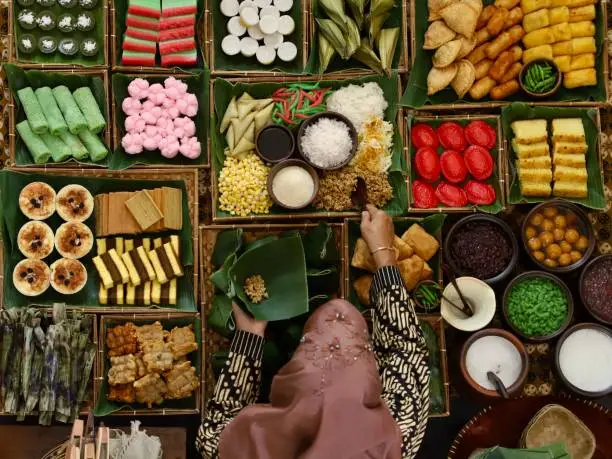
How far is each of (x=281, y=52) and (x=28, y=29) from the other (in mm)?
1478

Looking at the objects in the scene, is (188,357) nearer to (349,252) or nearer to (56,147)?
(349,252)

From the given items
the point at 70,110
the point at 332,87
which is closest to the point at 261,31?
the point at 332,87

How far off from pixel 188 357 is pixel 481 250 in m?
1.78

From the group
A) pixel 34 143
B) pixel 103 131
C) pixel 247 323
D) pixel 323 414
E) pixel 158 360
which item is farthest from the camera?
pixel 103 131

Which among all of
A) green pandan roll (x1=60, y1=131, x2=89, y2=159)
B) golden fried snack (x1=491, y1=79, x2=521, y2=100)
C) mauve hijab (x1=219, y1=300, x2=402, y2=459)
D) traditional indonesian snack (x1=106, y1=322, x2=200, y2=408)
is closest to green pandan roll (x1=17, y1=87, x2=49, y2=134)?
green pandan roll (x1=60, y1=131, x2=89, y2=159)

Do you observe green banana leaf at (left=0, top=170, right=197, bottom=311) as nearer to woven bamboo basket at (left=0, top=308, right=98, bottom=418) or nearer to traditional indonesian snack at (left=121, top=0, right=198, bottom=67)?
woven bamboo basket at (left=0, top=308, right=98, bottom=418)

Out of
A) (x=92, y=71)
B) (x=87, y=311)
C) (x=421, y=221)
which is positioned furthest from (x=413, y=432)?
(x=92, y=71)

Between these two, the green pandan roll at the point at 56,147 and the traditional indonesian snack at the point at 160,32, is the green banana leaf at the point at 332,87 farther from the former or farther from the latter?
the green pandan roll at the point at 56,147

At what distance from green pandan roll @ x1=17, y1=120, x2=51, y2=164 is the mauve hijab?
2.08 m

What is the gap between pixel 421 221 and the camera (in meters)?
4.10

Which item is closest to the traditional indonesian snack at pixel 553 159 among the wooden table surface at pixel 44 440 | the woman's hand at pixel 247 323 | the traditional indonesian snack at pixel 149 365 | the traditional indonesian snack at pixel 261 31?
the traditional indonesian snack at pixel 261 31

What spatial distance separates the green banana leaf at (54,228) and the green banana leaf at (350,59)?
3.48 feet

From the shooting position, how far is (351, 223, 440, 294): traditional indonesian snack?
3998 millimetres

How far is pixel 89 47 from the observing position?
13.7 feet
